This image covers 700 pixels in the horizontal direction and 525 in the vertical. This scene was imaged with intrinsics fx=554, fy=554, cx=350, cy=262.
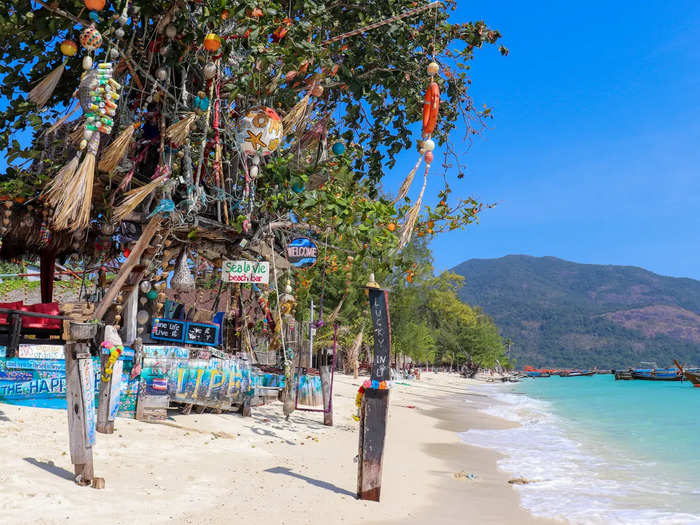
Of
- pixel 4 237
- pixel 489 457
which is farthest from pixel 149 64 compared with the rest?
pixel 489 457

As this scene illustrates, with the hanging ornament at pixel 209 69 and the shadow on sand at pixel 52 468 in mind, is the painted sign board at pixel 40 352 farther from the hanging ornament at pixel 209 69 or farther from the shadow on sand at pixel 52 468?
the hanging ornament at pixel 209 69

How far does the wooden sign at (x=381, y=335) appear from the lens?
691 cm

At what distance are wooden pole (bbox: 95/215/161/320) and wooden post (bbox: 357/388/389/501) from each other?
4.69 metres

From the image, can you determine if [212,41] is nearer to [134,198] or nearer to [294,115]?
[294,115]

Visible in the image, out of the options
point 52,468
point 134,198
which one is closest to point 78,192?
point 134,198

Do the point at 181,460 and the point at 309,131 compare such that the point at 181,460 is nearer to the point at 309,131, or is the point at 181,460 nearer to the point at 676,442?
the point at 309,131

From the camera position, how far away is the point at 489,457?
1247 cm

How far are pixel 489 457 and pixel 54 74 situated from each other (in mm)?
11234

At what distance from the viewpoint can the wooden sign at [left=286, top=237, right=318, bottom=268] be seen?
441 inches

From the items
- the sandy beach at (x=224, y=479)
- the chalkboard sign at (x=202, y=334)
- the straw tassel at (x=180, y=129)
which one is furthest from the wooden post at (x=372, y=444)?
the chalkboard sign at (x=202, y=334)

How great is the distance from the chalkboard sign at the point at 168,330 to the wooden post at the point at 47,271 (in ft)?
7.66

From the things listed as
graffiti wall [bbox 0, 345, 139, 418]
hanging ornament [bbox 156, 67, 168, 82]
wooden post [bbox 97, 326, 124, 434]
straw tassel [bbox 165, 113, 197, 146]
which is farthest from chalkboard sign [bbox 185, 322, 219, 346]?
hanging ornament [bbox 156, 67, 168, 82]

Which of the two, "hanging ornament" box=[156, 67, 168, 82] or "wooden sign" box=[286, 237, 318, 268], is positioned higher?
"hanging ornament" box=[156, 67, 168, 82]

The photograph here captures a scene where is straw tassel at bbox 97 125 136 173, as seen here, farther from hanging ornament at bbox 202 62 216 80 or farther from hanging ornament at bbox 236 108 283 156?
hanging ornament at bbox 236 108 283 156
